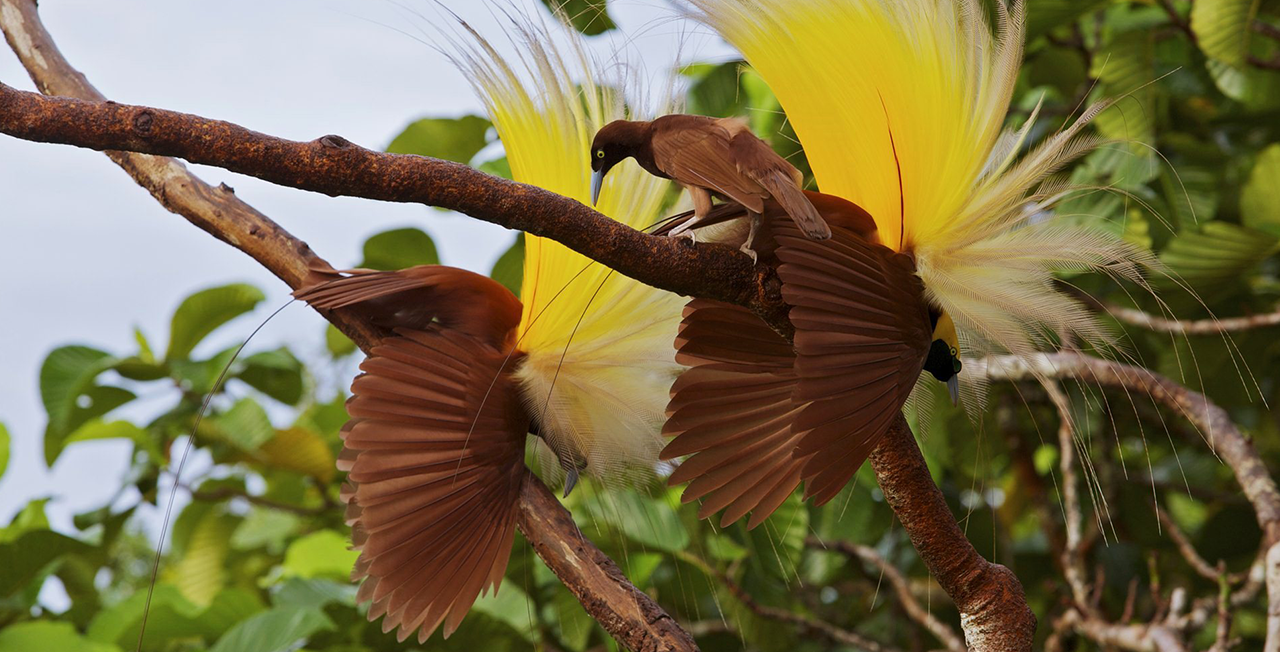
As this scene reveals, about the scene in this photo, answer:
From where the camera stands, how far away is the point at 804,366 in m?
0.47

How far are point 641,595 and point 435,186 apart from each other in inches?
11.6

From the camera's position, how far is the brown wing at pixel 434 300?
637 mm

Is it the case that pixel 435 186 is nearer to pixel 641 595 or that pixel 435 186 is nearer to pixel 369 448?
pixel 369 448

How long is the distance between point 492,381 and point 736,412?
0.48 ft

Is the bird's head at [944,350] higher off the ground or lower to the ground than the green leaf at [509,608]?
higher

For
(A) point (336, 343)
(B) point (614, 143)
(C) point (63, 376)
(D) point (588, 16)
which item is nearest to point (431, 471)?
(B) point (614, 143)

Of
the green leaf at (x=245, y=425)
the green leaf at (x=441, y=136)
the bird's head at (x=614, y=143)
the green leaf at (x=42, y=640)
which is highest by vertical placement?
the green leaf at (x=441, y=136)

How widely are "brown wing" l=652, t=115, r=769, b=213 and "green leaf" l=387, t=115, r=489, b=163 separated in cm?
80

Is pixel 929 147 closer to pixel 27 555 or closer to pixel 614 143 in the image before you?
pixel 614 143

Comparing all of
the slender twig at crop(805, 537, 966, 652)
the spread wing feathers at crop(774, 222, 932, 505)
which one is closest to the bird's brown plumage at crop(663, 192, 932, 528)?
the spread wing feathers at crop(774, 222, 932, 505)

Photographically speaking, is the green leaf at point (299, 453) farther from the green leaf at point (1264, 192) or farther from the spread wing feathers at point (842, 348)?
the green leaf at point (1264, 192)

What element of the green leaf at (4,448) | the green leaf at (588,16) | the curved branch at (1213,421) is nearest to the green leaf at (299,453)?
the green leaf at (4,448)

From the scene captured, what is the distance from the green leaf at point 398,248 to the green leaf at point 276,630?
0.45 meters

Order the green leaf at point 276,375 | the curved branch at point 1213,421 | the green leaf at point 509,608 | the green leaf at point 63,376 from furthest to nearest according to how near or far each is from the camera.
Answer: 1. the green leaf at point 276,375
2. the green leaf at point 63,376
3. the green leaf at point 509,608
4. the curved branch at point 1213,421
